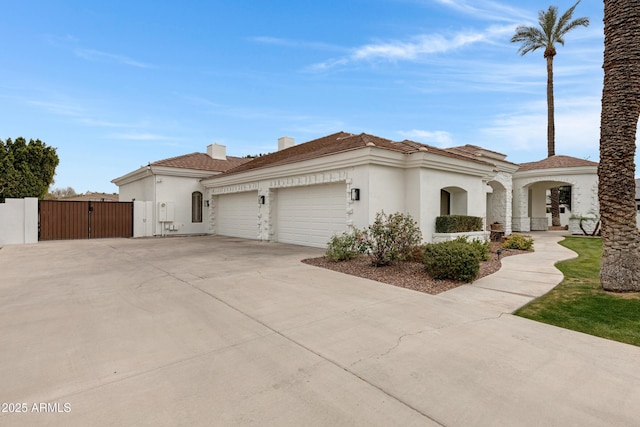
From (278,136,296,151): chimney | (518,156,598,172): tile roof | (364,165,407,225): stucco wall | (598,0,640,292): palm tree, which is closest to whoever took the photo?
(598,0,640,292): palm tree

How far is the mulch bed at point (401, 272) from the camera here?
638 cm

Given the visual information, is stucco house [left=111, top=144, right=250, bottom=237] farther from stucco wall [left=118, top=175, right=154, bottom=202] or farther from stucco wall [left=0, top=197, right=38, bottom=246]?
stucco wall [left=0, top=197, right=38, bottom=246]

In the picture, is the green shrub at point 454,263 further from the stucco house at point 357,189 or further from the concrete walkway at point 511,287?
the stucco house at point 357,189

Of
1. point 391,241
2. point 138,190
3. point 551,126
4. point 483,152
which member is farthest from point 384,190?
point 551,126

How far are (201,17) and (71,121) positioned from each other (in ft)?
33.7

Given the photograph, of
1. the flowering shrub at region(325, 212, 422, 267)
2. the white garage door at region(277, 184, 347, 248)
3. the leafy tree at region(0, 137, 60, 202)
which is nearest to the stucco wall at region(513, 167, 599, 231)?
the white garage door at region(277, 184, 347, 248)

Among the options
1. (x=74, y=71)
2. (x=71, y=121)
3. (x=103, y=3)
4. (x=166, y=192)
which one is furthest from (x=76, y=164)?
(x=103, y=3)

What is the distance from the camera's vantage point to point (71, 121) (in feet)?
54.8

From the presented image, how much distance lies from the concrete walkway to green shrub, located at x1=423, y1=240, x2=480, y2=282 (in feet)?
0.93

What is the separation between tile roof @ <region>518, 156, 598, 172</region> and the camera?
1909 centimetres

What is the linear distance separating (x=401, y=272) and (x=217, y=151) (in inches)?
768

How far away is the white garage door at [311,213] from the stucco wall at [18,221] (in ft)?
39.2

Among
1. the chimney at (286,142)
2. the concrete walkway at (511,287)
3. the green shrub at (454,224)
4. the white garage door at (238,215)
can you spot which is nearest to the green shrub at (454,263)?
the concrete walkway at (511,287)

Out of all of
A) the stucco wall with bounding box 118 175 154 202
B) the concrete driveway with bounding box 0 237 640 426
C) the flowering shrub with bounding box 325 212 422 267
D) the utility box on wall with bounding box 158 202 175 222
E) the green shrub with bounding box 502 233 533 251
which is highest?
the stucco wall with bounding box 118 175 154 202
